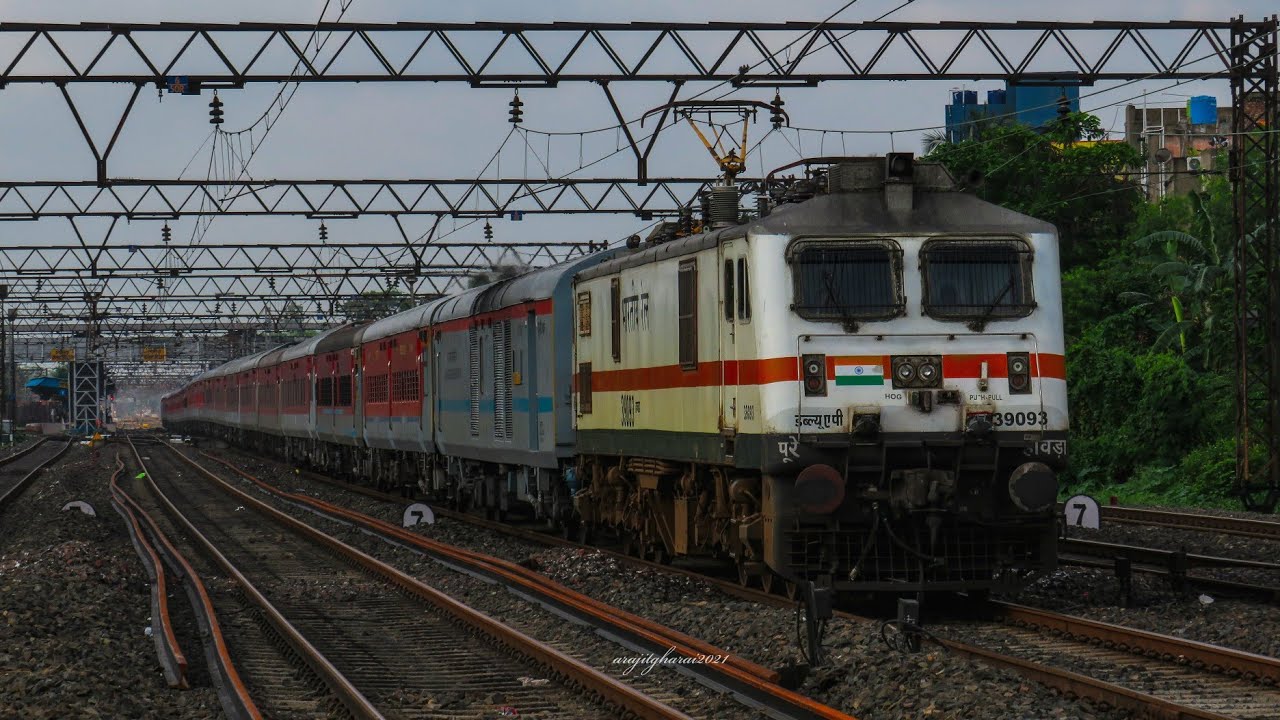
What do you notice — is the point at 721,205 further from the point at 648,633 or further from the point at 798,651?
the point at 798,651

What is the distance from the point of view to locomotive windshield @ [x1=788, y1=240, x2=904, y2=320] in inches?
510

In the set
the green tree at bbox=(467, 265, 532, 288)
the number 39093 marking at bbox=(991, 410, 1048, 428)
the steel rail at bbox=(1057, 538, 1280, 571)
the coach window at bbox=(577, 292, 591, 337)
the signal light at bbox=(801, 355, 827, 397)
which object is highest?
the green tree at bbox=(467, 265, 532, 288)

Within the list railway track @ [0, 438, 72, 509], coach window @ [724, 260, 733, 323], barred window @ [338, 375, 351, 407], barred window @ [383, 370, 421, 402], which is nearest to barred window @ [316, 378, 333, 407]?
barred window @ [338, 375, 351, 407]

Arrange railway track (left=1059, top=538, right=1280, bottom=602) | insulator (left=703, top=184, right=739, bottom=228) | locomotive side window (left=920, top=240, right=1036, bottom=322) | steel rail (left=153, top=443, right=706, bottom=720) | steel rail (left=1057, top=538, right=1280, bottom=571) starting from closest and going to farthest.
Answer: steel rail (left=153, top=443, right=706, bottom=720)
locomotive side window (left=920, top=240, right=1036, bottom=322)
railway track (left=1059, top=538, right=1280, bottom=602)
steel rail (left=1057, top=538, right=1280, bottom=571)
insulator (left=703, top=184, right=739, bottom=228)

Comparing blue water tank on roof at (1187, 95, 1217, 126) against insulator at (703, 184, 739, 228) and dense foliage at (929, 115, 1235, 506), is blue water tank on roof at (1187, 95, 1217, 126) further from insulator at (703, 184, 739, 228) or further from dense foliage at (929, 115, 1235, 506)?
insulator at (703, 184, 739, 228)

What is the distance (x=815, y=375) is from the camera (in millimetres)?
12805

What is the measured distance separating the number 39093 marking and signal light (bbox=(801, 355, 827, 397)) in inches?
55.8

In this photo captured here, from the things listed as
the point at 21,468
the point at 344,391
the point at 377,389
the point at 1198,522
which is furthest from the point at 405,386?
the point at 21,468

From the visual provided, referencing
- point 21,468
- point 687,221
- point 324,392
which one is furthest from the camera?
point 21,468

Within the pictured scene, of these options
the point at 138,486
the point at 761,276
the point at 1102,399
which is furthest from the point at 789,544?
the point at 138,486

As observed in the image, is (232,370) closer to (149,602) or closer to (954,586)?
(149,602)

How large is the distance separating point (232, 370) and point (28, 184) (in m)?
32.3

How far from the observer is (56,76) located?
74.2ft

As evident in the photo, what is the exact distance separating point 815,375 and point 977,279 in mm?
1624
